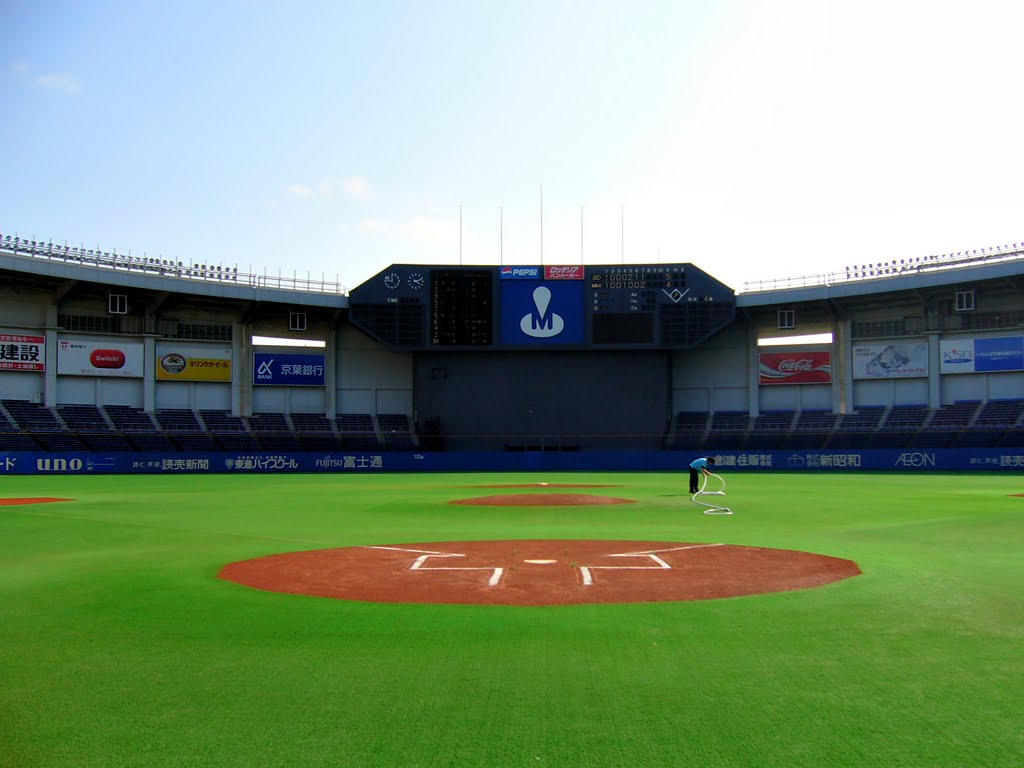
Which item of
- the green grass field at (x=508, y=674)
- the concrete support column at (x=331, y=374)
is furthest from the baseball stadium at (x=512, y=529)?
the concrete support column at (x=331, y=374)

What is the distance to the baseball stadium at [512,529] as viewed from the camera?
18.2 ft

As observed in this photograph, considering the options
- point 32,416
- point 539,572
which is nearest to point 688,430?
point 32,416

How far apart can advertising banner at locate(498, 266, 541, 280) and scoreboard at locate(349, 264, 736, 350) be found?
0.24ft

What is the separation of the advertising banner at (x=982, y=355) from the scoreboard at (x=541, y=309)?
15991 millimetres

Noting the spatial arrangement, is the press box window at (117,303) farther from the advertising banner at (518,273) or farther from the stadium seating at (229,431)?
the advertising banner at (518,273)

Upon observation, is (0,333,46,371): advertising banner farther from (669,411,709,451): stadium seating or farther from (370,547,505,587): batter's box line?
(370,547,505,587): batter's box line

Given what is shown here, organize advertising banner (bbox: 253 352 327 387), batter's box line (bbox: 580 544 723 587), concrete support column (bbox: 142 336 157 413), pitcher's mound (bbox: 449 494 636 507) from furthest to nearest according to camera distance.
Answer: advertising banner (bbox: 253 352 327 387) < concrete support column (bbox: 142 336 157 413) < pitcher's mound (bbox: 449 494 636 507) < batter's box line (bbox: 580 544 723 587)

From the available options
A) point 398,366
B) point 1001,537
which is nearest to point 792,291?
point 398,366

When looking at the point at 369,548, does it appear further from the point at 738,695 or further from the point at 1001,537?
the point at 1001,537

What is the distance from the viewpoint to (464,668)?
681 cm

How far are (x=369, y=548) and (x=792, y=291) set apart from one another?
176ft

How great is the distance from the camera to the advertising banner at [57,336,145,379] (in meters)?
58.2

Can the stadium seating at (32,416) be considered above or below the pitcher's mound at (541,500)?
above

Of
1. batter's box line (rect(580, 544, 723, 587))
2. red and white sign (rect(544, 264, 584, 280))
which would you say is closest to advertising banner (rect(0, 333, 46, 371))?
red and white sign (rect(544, 264, 584, 280))
